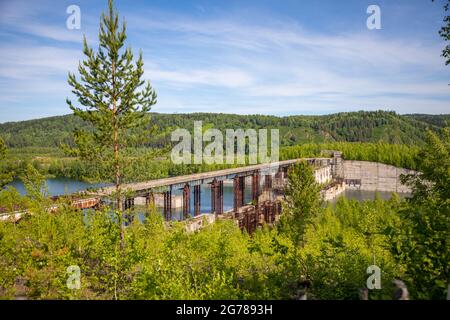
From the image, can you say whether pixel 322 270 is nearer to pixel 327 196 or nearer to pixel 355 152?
pixel 327 196

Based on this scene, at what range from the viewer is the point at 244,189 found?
6944 cm

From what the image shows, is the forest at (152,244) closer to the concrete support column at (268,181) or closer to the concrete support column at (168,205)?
the concrete support column at (168,205)

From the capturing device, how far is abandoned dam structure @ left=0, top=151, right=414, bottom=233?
35000 mm

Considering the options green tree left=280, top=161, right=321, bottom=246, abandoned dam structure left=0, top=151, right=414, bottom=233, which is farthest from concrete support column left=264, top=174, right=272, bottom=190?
green tree left=280, top=161, right=321, bottom=246

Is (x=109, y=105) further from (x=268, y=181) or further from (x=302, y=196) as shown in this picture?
(x=268, y=181)

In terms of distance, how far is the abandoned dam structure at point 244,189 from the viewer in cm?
3500

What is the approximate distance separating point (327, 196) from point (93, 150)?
86.9m

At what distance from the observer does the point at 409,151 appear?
120250 mm

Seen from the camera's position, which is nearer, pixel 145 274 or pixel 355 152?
pixel 145 274

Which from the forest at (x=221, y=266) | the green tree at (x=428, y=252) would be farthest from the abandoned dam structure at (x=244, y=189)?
the green tree at (x=428, y=252)

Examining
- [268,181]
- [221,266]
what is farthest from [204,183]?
[221,266]

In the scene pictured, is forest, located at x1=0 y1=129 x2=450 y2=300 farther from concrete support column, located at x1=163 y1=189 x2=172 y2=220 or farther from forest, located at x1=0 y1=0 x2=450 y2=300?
concrete support column, located at x1=163 y1=189 x2=172 y2=220
